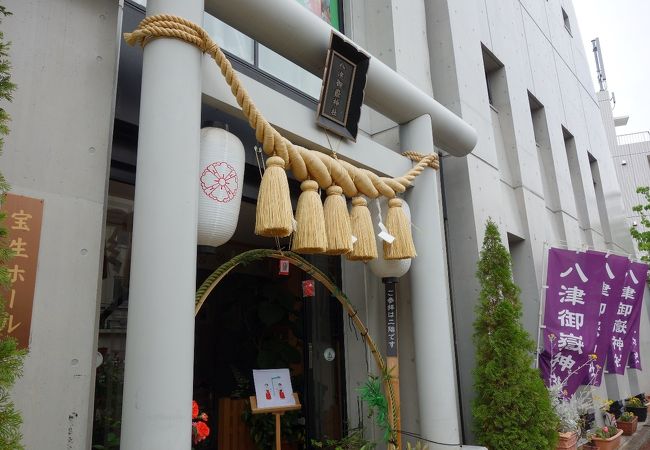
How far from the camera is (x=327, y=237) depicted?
3.10 meters

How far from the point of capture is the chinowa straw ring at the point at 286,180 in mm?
2586

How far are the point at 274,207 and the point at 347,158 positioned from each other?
1171 millimetres

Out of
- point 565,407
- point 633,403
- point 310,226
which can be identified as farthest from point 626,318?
point 310,226

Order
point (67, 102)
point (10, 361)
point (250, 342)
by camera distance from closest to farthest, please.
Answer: point (10, 361)
point (67, 102)
point (250, 342)

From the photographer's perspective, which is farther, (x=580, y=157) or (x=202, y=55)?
(x=580, y=157)

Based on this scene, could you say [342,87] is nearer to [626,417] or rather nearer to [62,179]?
[62,179]

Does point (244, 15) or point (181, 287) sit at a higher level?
point (244, 15)

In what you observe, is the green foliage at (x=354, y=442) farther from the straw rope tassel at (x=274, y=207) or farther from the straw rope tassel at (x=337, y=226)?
the straw rope tassel at (x=274, y=207)

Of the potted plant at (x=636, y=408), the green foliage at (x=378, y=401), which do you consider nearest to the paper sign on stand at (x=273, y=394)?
the green foliage at (x=378, y=401)

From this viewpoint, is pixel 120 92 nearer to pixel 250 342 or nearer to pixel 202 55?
pixel 202 55

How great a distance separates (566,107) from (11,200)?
1116cm

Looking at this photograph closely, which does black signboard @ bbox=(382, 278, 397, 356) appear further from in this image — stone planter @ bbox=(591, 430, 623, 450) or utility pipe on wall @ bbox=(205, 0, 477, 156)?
stone planter @ bbox=(591, 430, 623, 450)

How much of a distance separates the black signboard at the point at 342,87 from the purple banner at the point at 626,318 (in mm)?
5561

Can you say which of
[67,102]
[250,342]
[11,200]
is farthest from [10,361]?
[250,342]
